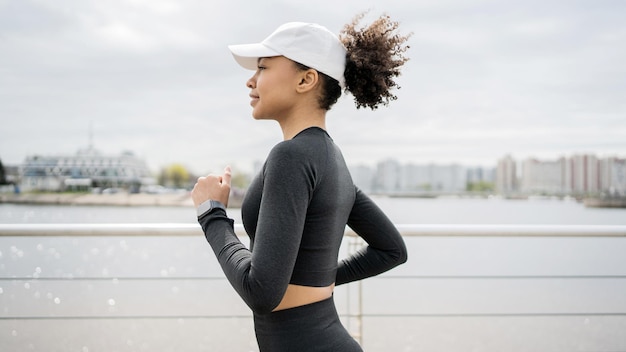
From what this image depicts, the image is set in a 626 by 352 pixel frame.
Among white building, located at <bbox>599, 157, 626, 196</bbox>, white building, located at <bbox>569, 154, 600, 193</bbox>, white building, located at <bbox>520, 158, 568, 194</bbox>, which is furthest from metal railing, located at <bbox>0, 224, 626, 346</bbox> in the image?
white building, located at <bbox>520, 158, 568, 194</bbox>

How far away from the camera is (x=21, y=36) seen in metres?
55.7

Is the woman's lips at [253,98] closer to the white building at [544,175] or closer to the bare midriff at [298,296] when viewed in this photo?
the bare midriff at [298,296]

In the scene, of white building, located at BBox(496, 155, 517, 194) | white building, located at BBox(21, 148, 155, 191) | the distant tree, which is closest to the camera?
the distant tree

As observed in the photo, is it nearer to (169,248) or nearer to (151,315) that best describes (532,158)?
(169,248)

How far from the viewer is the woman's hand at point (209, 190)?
3.24 feet

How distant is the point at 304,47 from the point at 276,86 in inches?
3.6

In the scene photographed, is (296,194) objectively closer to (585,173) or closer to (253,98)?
(253,98)

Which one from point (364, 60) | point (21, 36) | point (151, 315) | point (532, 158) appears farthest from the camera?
point (21, 36)

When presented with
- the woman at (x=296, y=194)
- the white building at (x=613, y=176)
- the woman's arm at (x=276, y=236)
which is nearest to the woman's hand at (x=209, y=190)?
the woman at (x=296, y=194)

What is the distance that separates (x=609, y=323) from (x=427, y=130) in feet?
192

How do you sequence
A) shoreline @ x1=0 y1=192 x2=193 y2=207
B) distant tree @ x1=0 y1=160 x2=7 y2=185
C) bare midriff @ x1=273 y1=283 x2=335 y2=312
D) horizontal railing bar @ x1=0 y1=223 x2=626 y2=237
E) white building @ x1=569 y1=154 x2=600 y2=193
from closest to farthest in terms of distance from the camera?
1. bare midriff @ x1=273 y1=283 x2=335 y2=312
2. horizontal railing bar @ x1=0 y1=223 x2=626 y2=237
3. distant tree @ x1=0 y1=160 x2=7 y2=185
4. shoreline @ x1=0 y1=192 x2=193 y2=207
5. white building @ x1=569 y1=154 x2=600 y2=193

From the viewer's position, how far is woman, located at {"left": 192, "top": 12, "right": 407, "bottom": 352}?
0.86 m

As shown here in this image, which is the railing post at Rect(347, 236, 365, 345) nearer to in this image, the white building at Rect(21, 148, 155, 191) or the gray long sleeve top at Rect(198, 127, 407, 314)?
the gray long sleeve top at Rect(198, 127, 407, 314)

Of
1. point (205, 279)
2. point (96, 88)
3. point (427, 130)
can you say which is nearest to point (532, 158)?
point (427, 130)
